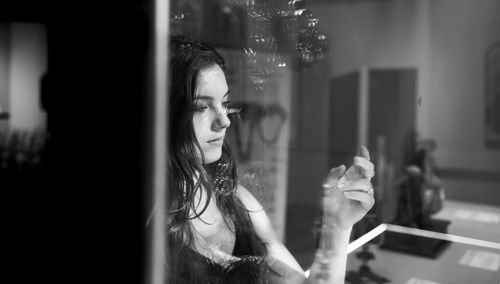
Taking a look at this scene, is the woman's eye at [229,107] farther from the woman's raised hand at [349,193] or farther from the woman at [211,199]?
the woman's raised hand at [349,193]

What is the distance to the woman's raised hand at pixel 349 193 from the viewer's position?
35.8 inches

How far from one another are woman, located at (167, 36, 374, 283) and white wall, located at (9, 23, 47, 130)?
1.37 feet

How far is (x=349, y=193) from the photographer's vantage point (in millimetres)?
929

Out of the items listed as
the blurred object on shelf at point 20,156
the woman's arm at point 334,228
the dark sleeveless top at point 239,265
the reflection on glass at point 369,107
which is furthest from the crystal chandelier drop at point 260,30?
the blurred object on shelf at point 20,156

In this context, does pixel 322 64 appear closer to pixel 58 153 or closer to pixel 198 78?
pixel 198 78

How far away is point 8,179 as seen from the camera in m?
1.31

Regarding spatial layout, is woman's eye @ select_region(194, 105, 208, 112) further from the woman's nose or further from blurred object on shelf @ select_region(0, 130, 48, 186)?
blurred object on shelf @ select_region(0, 130, 48, 186)

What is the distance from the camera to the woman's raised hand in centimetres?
91

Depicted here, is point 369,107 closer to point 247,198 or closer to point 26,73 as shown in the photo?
point 247,198

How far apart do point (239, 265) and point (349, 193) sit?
1.12 feet

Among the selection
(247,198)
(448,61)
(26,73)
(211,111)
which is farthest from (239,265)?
(26,73)

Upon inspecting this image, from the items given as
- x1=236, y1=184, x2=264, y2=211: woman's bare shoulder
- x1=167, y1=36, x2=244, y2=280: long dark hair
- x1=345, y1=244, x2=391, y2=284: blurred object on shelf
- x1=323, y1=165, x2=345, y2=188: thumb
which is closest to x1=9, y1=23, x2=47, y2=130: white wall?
x1=167, y1=36, x2=244, y2=280: long dark hair

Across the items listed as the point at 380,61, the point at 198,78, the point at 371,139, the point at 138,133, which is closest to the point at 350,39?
the point at 380,61

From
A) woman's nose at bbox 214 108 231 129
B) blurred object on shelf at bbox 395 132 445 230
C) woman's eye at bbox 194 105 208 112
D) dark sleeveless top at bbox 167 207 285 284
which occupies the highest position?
woman's eye at bbox 194 105 208 112
